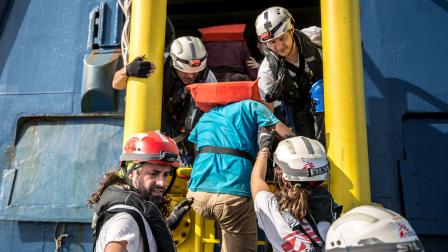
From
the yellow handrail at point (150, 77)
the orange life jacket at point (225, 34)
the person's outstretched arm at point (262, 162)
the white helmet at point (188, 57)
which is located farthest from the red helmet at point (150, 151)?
the orange life jacket at point (225, 34)

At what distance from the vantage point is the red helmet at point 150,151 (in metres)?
2.10

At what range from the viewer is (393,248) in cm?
147

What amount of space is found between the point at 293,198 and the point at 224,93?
3.52 feet

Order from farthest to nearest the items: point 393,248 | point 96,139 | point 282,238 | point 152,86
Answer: point 96,139 < point 152,86 < point 282,238 < point 393,248

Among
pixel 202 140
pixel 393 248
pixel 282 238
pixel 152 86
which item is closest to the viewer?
pixel 393 248

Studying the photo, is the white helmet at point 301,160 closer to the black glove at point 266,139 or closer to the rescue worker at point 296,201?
the rescue worker at point 296,201

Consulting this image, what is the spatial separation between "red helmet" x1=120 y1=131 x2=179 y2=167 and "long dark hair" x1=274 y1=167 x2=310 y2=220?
0.56 metres

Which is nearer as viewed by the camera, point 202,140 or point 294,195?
point 294,195

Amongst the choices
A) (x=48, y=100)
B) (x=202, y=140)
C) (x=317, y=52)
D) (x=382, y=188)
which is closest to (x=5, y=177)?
(x=48, y=100)

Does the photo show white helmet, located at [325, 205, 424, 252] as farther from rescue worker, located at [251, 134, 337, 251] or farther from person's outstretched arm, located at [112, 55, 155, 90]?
person's outstretched arm, located at [112, 55, 155, 90]

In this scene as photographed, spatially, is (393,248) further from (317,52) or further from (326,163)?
(317,52)

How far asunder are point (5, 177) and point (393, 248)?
150 inches

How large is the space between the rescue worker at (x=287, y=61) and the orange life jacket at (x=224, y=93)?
0.24 metres

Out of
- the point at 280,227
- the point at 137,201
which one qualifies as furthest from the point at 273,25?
the point at 137,201
